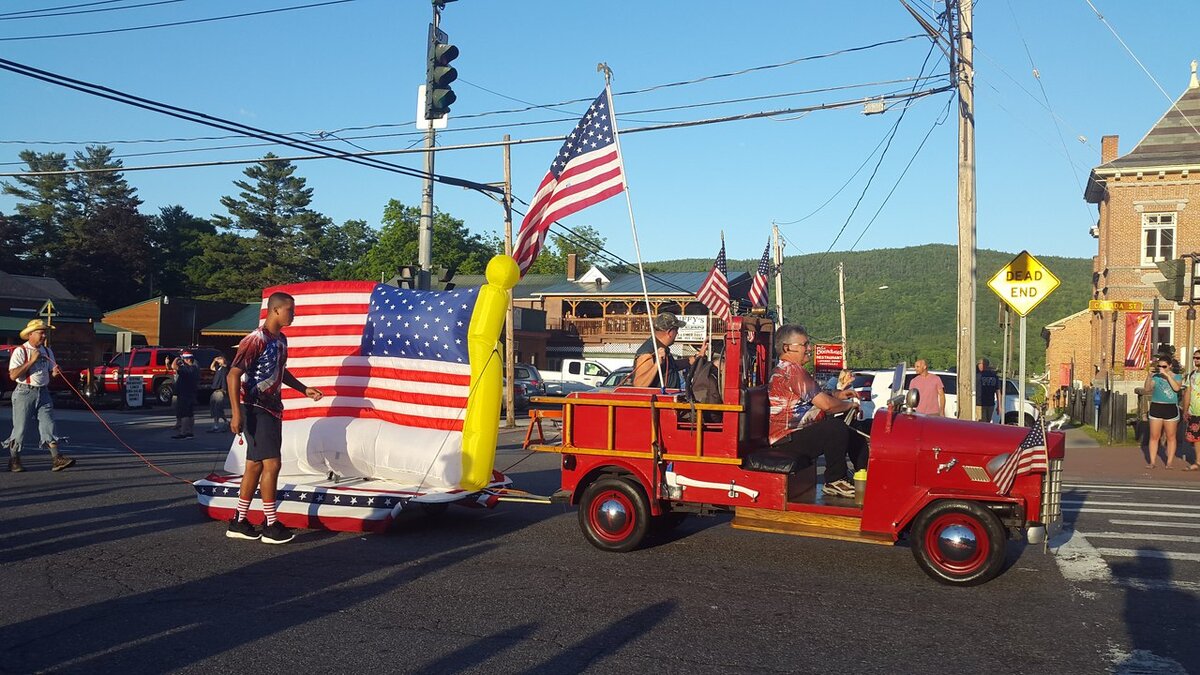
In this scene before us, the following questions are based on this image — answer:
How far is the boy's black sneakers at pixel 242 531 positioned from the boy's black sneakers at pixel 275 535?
0.46ft

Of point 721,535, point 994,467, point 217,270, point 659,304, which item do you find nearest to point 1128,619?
point 994,467

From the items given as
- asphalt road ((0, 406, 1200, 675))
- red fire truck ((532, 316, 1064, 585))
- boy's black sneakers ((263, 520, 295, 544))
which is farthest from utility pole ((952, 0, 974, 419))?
boy's black sneakers ((263, 520, 295, 544))

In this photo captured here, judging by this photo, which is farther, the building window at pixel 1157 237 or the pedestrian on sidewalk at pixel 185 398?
the building window at pixel 1157 237

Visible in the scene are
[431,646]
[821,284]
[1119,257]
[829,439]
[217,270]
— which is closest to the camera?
[431,646]

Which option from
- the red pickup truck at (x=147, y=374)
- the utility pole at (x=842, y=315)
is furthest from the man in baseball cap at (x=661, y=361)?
the utility pole at (x=842, y=315)

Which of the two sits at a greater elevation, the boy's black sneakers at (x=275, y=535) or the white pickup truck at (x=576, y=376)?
the white pickup truck at (x=576, y=376)

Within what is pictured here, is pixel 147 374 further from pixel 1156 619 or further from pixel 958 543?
pixel 1156 619

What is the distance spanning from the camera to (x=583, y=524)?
25.5 ft

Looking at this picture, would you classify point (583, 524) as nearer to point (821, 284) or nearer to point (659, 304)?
point (659, 304)

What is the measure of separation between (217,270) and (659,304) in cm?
4157

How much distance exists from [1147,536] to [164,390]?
92.0 feet

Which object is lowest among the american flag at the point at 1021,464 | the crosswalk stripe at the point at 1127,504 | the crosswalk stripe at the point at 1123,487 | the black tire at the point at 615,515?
the crosswalk stripe at the point at 1123,487

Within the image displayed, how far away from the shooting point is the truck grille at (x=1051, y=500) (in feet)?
21.4

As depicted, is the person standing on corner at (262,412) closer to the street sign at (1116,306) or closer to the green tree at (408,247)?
the street sign at (1116,306)
